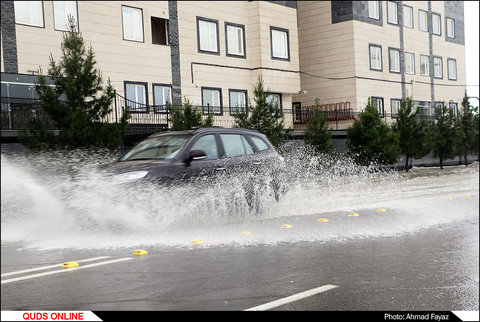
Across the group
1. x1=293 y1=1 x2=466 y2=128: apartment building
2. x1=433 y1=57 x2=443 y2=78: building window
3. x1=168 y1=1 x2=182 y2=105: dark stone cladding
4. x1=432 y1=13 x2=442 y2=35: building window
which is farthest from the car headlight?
x1=432 y1=13 x2=442 y2=35: building window

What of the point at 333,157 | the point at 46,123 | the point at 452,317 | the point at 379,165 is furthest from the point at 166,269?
the point at 379,165

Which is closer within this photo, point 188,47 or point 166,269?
point 166,269

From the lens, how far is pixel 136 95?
80.3ft

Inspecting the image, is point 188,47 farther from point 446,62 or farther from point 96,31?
point 446,62

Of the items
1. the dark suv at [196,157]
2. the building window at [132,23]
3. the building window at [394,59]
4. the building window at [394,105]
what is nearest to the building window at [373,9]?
the building window at [394,59]

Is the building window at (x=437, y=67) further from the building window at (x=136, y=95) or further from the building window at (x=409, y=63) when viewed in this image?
the building window at (x=136, y=95)

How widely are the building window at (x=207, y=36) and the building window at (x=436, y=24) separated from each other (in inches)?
828

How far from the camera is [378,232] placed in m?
8.23

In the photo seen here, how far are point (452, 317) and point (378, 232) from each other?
230 inches

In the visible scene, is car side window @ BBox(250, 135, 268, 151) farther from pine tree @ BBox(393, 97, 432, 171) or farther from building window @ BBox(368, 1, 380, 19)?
building window @ BBox(368, 1, 380, 19)

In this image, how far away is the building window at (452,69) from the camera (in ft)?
142

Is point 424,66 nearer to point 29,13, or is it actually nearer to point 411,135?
point 411,135

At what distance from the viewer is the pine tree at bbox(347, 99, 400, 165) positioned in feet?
87.0

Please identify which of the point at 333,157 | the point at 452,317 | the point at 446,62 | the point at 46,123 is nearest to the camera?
the point at 452,317
